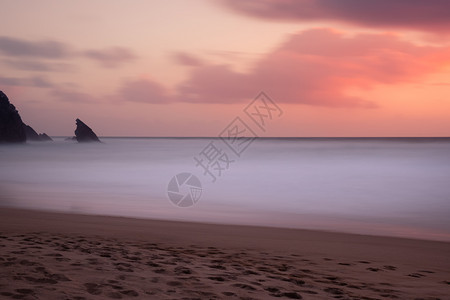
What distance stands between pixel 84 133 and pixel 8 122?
32.0 metres

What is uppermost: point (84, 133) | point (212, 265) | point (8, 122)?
point (84, 133)

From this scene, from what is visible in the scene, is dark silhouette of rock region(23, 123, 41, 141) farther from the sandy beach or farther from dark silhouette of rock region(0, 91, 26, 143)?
the sandy beach

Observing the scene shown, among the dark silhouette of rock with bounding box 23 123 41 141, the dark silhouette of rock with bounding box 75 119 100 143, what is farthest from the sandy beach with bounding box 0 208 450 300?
the dark silhouette of rock with bounding box 23 123 41 141

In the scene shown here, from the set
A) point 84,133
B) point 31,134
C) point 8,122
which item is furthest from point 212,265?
point 31,134

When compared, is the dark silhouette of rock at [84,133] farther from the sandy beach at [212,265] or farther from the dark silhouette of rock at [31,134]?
the sandy beach at [212,265]

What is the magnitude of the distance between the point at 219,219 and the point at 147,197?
5.82 metres

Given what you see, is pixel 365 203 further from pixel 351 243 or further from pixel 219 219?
pixel 351 243

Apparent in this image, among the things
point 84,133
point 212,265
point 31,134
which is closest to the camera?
point 212,265

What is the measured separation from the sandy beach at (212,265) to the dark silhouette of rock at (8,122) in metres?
92.6

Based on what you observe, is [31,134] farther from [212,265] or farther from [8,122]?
[212,265]

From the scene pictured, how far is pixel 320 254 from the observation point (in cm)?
700

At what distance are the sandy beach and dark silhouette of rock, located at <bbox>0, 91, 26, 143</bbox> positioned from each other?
92593 millimetres

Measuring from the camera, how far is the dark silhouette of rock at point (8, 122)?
91188 mm

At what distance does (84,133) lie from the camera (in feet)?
410
